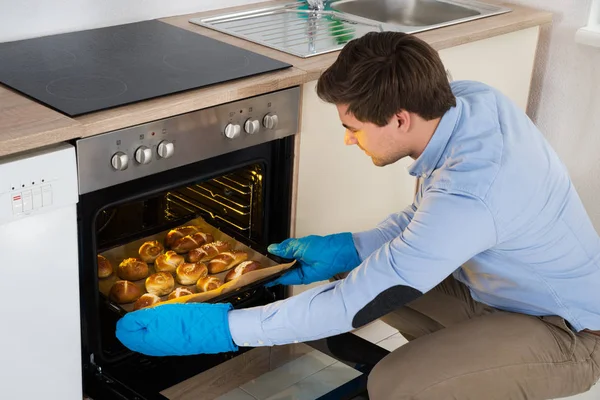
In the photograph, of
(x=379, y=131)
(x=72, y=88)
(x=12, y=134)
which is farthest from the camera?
(x=72, y=88)

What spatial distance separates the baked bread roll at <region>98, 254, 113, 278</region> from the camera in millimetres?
1985

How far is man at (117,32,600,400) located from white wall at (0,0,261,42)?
843 millimetres

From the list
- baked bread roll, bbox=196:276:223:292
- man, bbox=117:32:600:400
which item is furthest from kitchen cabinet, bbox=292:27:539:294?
man, bbox=117:32:600:400

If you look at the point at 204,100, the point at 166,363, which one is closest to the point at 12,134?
the point at 204,100

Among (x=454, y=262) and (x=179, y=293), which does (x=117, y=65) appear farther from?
(x=454, y=262)

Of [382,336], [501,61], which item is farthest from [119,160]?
[501,61]

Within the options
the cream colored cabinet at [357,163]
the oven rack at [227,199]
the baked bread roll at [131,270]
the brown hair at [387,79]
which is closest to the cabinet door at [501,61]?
the cream colored cabinet at [357,163]

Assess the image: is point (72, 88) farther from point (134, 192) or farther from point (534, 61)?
point (534, 61)

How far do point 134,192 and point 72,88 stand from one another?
25cm

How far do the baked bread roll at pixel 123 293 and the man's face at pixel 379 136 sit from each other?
618 millimetres

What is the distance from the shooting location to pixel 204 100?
71.2 inches

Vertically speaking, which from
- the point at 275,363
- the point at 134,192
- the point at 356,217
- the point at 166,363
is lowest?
the point at 275,363

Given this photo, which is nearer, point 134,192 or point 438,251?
point 438,251

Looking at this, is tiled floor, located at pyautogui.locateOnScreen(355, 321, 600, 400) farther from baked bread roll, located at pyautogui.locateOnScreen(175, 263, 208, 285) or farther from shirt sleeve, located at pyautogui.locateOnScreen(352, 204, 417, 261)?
baked bread roll, located at pyautogui.locateOnScreen(175, 263, 208, 285)
